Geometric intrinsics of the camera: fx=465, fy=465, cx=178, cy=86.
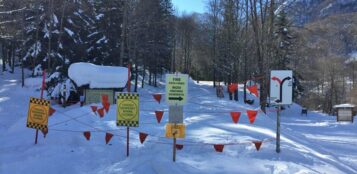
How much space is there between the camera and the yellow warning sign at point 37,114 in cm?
1339

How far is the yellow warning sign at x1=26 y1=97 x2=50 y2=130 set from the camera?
1339 cm

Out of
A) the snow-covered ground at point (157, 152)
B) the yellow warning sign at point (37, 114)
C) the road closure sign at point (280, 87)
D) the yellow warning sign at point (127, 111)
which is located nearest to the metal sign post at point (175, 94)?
the snow-covered ground at point (157, 152)

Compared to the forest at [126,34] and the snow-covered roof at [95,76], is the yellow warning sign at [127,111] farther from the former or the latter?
the forest at [126,34]

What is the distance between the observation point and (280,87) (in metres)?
10.9

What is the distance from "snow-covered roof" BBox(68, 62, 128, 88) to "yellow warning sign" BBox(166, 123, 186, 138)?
14.6 m

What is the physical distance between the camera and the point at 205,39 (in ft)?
229

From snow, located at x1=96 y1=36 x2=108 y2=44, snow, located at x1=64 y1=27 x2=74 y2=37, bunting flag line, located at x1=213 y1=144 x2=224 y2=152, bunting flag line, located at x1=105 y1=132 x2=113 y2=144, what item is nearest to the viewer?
bunting flag line, located at x1=213 y1=144 x2=224 y2=152

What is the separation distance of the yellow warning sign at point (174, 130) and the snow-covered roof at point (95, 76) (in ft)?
47.7

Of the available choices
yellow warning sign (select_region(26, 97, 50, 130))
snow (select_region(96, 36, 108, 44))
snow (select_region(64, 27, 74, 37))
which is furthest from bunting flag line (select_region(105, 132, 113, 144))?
snow (select_region(96, 36, 108, 44))

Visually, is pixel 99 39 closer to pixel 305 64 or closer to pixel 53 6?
pixel 53 6

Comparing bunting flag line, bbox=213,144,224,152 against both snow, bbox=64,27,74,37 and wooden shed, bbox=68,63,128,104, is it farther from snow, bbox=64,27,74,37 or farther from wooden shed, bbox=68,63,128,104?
snow, bbox=64,27,74,37

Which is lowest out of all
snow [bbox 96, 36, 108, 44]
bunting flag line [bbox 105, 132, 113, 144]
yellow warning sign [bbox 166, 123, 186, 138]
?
bunting flag line [bbox 105, 132, 113, 144]

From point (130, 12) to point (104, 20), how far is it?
23.7 feet

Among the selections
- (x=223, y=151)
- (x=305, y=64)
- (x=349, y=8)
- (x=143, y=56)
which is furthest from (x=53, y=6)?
(x=349, y=8)
